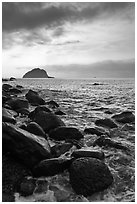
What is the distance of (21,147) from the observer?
16.9 feet

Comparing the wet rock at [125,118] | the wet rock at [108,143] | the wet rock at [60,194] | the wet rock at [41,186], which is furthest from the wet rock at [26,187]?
the wet rock at [125,118]

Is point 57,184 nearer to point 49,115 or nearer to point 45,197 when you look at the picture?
point 45,197

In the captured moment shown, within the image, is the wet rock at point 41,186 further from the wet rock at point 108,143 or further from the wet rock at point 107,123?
the wet rock at point 107,123

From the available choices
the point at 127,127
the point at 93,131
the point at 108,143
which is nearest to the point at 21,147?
the point at 108,143

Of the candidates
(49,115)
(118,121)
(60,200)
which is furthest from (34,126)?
(118,121)

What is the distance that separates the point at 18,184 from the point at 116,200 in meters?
2.07

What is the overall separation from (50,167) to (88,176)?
92 centimetres

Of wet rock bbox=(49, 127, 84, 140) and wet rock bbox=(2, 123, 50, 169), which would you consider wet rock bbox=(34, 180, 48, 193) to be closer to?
wet rock bbox=(2, 123, 50, 169)

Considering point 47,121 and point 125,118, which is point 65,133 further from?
point 125,118

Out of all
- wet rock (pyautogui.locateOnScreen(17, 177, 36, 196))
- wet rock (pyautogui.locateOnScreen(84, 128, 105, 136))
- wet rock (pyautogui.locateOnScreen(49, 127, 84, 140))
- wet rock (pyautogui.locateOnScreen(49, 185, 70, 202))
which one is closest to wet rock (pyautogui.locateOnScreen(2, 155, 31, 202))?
wet rock (pyautogui.locateOnScreen(17, 177, 36, 196))

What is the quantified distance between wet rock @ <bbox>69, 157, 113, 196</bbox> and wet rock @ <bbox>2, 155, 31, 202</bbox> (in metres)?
1.10

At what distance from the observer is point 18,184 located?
15.2 feet

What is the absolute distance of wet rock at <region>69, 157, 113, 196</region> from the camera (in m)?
4.53

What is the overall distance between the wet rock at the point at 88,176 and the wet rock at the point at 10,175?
43.2 inches
